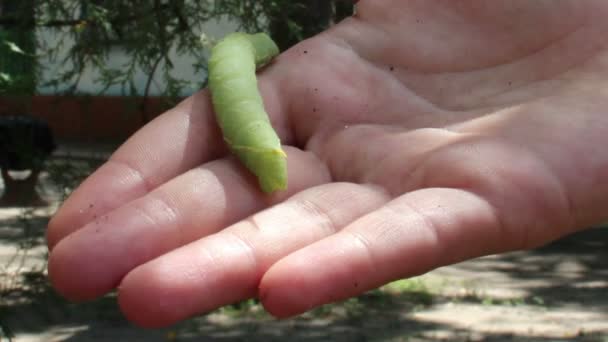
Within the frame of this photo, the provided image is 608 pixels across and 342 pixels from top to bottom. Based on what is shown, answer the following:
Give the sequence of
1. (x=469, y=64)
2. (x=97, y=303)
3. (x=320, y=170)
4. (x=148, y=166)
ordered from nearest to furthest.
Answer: (x=148, y=166) < (x=320, y=170) < (x=469, y=64) < (x=97, y=303)

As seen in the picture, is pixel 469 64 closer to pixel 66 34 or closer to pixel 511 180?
pixel 511 180

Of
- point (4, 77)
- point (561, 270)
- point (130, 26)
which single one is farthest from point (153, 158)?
point (561, 270)

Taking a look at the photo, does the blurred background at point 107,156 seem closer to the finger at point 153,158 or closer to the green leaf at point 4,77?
the green leaf at point 4,77

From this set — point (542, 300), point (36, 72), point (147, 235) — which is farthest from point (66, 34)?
point (542, 300)

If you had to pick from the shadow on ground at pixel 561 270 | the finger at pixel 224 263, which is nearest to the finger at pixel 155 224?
the finger at pixel 224 263

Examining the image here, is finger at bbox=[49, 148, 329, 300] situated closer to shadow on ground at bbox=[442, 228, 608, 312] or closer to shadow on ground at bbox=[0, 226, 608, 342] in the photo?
shadow on ground at bbox=[0, 226, 608, 342]

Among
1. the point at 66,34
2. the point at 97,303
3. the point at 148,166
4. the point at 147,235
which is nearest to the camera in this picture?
the point at 147,235
